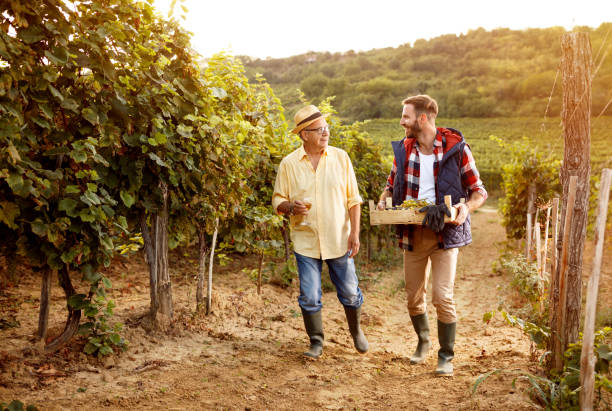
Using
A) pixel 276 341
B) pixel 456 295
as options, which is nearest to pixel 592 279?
pixel 276 341

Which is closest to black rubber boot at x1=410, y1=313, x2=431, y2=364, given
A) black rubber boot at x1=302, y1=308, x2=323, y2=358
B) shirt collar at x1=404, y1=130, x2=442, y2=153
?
black rubber boot at x1=302, y1=308, x2=323, y2=358

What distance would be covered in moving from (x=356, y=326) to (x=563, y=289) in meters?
1.58

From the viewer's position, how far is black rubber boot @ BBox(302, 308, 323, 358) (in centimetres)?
369

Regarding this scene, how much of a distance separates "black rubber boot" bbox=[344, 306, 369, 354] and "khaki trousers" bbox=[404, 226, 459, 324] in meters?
0.44

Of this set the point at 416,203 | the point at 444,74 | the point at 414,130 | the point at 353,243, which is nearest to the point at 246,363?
the point at 353,243

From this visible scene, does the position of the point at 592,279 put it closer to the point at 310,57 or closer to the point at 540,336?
the point at 540,336

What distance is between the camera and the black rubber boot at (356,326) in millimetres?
3760

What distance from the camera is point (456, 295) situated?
704cm

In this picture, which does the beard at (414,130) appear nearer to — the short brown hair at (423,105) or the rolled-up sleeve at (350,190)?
the short brown hair at (423,105)

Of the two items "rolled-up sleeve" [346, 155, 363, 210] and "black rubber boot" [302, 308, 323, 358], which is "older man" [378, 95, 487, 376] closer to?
"rolled-up sleeve" [346, 155, 363, 210]

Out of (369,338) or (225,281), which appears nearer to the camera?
(369,338)

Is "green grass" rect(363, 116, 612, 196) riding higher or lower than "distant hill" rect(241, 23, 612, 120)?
lower

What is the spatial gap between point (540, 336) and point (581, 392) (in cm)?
63

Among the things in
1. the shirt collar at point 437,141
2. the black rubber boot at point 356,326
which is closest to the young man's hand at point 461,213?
the shirt collar at point 437,141
